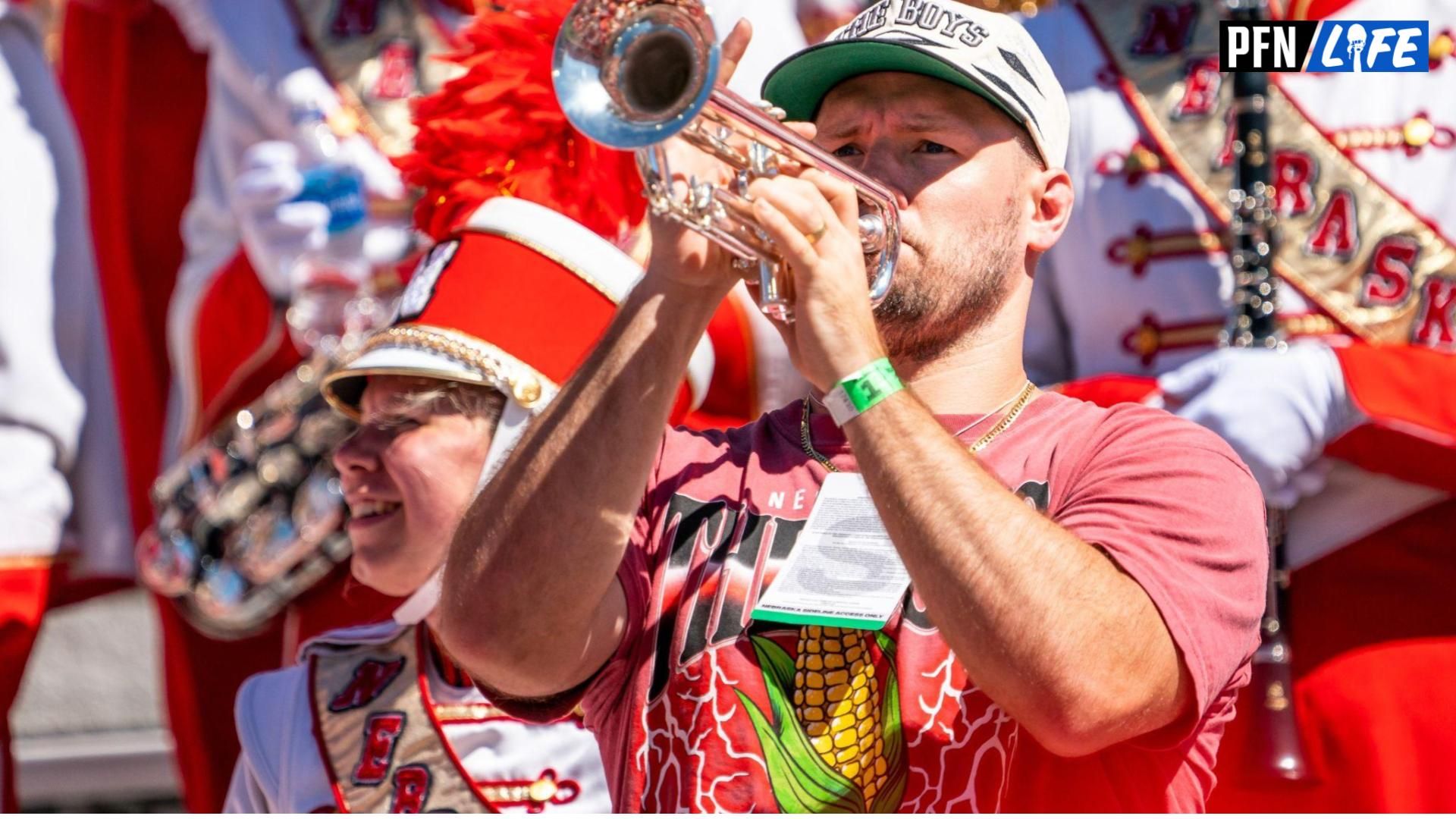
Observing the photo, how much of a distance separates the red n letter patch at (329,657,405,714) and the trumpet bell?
1.33 meters

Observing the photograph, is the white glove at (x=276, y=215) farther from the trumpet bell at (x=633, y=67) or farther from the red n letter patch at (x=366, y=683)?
the trumpet bell at (x=633, y=67)

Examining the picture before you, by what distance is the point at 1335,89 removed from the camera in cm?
364

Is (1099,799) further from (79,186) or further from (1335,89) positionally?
(79,186)

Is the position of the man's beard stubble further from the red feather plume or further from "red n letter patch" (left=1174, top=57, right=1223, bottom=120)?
"red n letter patch" (left=1174, top=57, right=1223, bottom=120)

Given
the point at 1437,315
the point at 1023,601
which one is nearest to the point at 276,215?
the point at 1437,315

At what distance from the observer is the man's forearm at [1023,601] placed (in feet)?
7.14

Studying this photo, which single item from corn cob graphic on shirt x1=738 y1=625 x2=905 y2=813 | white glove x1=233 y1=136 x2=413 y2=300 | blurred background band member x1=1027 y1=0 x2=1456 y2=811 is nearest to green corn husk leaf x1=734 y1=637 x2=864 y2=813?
corn cob graphic on shirt x1=738 y1=625 x2=905 y2=813

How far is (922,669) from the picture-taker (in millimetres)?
2346

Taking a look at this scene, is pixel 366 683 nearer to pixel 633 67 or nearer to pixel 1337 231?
pixel 633 67

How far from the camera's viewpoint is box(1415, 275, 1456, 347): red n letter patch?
3.54m

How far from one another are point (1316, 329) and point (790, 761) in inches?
63.7

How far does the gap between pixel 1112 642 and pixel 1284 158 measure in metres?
1.66

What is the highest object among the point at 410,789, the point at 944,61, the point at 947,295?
the point at 944,61

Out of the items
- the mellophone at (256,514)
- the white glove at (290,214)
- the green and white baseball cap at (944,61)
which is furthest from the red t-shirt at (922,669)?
the white glove at (290,214)
